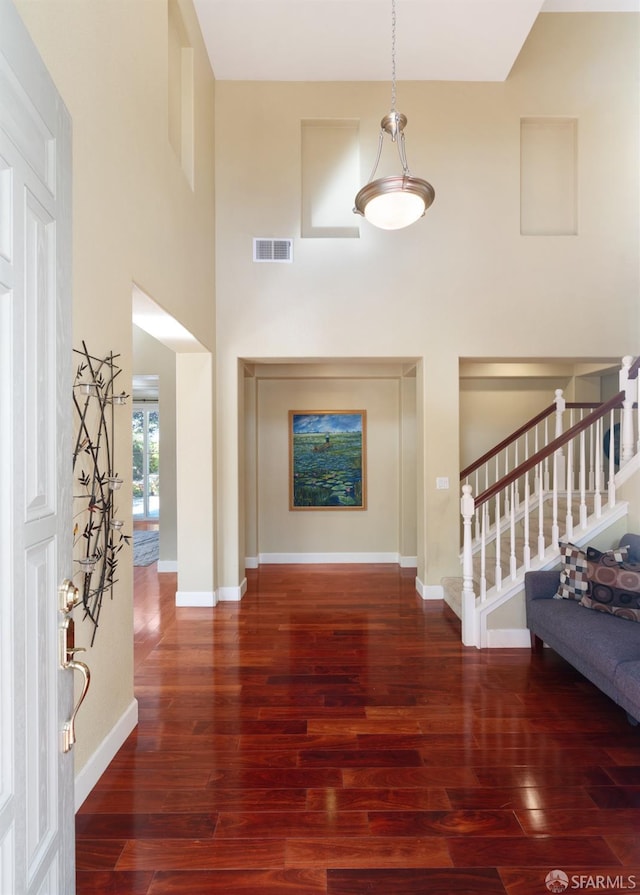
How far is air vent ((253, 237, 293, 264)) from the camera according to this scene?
16.5ft

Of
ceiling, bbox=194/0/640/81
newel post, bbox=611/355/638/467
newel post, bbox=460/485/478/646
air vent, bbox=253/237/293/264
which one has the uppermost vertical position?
ceiling, bbox=194/0/640/81

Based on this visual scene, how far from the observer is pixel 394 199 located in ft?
10.4

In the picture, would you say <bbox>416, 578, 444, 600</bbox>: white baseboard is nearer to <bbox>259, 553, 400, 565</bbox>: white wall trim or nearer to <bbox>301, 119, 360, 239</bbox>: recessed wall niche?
<bbox>259, 553, 400, 565</bbox>: white wall trim

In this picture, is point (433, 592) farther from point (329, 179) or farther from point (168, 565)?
point (329, 179)

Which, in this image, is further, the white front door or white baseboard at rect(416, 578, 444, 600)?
white baseboard at rect(416, 578, 444, 600)

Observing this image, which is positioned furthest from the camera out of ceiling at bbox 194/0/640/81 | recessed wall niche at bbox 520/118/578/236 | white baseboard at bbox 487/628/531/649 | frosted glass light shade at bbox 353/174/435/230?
recessed wall niche at bbox 520/118/578/236

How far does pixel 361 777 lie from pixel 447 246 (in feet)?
15.4

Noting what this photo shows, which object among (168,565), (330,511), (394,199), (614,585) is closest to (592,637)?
(614,585)

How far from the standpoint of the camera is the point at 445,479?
5047 millimetres

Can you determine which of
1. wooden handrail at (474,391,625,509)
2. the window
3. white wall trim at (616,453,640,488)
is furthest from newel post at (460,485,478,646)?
the window

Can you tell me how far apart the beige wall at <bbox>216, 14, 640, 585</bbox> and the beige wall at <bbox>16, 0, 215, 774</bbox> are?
1.55m

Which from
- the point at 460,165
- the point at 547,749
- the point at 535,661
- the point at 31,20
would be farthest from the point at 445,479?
the point at 31,20

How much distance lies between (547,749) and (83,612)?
245cm

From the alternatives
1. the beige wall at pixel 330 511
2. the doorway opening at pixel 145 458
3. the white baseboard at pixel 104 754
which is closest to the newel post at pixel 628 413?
the beige wall at pixel 330 511
